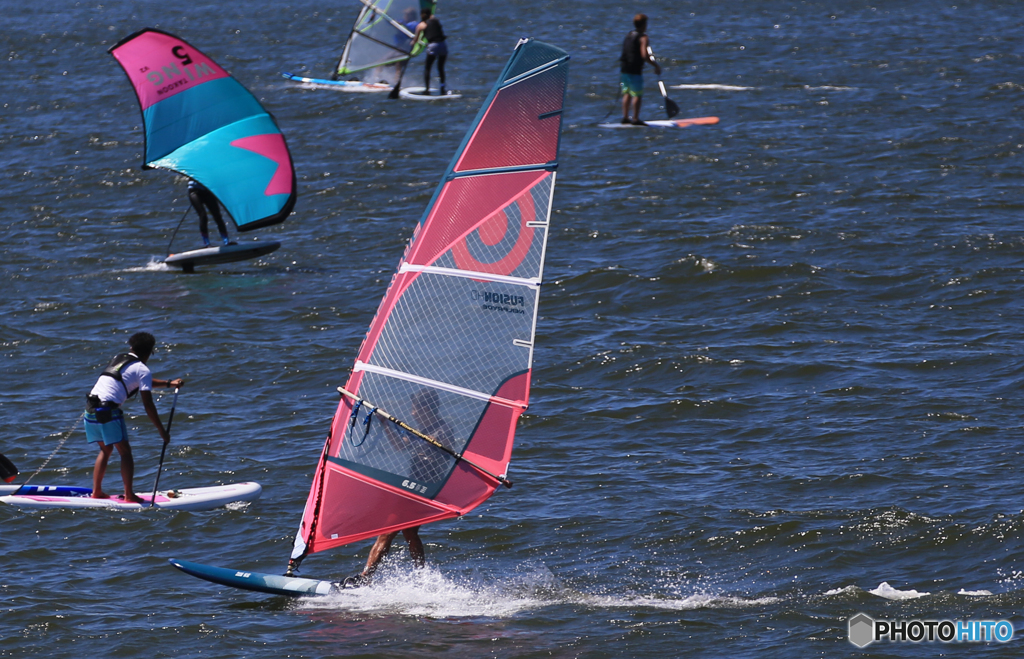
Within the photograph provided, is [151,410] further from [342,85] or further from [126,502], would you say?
[342,85]

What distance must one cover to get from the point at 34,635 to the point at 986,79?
25.3m

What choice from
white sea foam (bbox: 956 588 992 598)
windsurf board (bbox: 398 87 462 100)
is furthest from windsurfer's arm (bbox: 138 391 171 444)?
windsurf board (bbox: 398 87 462 100)

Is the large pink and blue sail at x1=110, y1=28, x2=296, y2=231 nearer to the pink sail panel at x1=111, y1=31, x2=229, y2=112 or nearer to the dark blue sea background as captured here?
the pink sail panel at x1=111, y1=31, x2=229, y2=112

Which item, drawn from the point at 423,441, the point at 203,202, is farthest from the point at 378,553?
the point at 203,202

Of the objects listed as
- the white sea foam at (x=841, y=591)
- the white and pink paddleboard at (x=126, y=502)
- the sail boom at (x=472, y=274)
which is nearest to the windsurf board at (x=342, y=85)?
the white and pink paddleboard at (x=126, y=502)

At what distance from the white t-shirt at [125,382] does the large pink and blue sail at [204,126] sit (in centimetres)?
749

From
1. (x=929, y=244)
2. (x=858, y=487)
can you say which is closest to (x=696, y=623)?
(x=858, y=487)

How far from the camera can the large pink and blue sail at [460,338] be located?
32.0 ft

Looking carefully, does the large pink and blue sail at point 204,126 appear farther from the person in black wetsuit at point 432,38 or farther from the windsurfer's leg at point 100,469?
the person in black wetsuit at point 432,38

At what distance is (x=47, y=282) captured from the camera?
19.5m

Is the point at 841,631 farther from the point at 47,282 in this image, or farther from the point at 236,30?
the point at 236,30

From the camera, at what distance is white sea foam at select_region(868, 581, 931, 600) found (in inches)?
388

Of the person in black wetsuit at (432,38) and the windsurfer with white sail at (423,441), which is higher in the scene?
the person in black wetsuit at (432,38)

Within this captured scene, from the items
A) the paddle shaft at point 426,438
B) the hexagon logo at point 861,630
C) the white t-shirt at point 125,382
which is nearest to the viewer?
the hexagon logo at point 861,630
